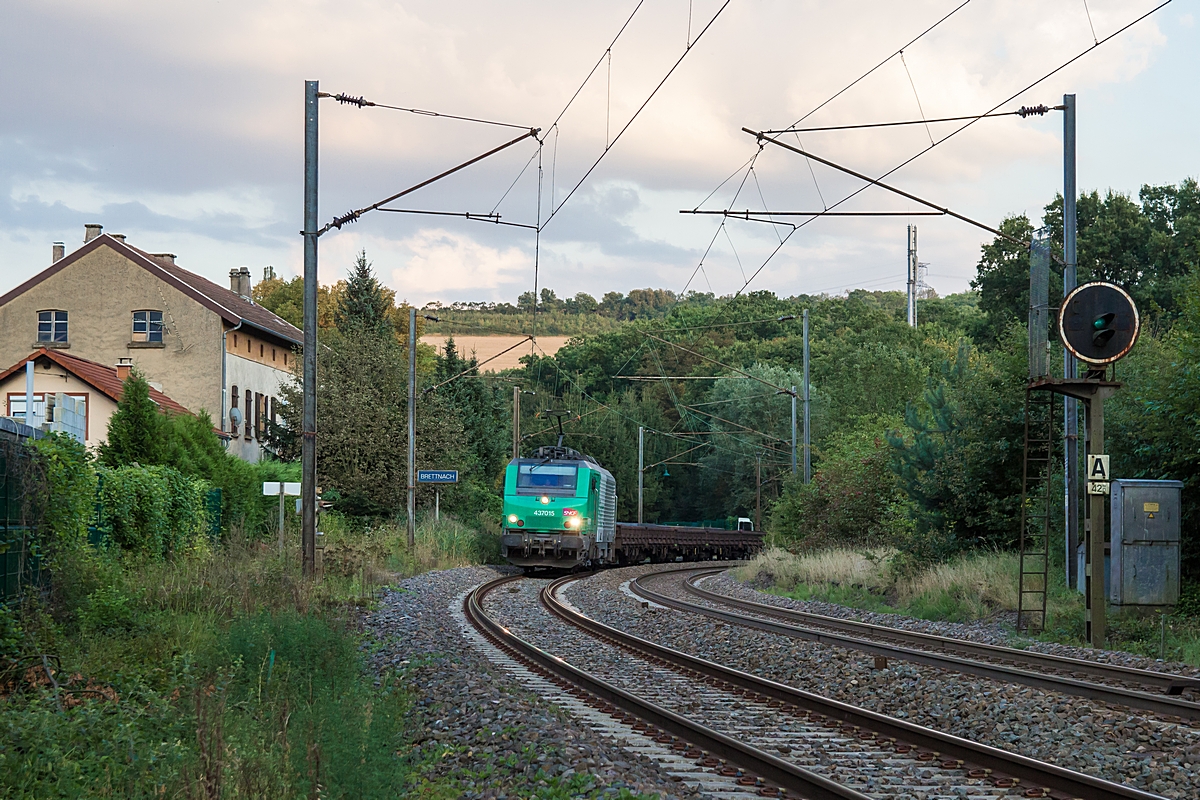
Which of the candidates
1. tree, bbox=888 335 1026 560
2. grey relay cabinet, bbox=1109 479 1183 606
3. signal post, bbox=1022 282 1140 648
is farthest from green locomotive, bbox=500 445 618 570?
grey relay cabinet, bbox=1109 479 1183 606

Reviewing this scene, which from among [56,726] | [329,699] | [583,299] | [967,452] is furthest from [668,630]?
[583,299]

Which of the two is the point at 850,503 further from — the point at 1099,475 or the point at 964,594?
the point at 1099,475

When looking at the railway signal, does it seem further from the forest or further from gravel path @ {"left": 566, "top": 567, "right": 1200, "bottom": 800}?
gravel path @ {"left": 566, "top": 567, "right": 1200, "bottom": 800}

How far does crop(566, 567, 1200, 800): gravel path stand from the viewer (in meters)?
7.73

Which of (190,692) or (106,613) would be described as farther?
(106,613)

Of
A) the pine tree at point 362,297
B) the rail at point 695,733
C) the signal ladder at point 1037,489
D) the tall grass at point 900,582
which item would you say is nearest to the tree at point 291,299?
the pine tree at point 362,297

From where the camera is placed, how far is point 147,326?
42.7 metres

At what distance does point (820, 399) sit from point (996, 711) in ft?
189

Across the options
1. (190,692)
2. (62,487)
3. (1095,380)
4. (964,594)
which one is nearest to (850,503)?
(964,594)

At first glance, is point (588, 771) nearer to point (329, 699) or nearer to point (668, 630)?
point (329, 699)

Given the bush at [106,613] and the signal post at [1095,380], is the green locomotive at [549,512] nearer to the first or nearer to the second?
the signal post at [1095,380]

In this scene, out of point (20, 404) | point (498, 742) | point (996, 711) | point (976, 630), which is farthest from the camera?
point (20, 404)

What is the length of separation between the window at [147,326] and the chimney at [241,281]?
1562cm

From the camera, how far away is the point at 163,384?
42062 mm
